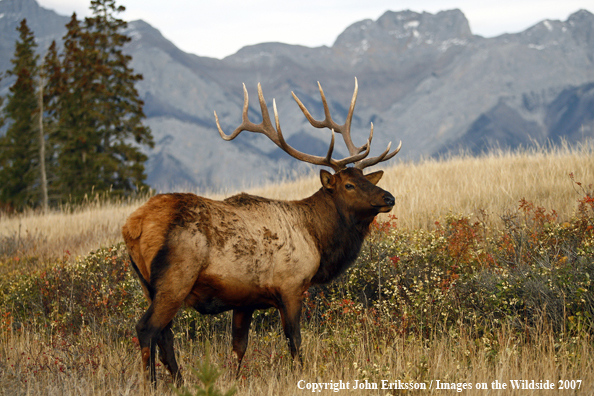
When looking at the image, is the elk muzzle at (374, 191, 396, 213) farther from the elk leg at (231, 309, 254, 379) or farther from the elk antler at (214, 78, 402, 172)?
the elk leg at (231, 309, 254, 379)

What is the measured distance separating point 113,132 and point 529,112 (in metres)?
164

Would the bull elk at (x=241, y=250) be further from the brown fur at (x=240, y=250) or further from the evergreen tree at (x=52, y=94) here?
the evergreen tree at (x=52, y=94)

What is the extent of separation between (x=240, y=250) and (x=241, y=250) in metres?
0.01

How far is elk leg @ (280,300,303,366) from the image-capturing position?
4762 millimetres

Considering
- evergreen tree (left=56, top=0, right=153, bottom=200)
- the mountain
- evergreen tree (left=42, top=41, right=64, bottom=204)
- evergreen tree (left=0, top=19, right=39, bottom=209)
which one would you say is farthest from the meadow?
the mountain

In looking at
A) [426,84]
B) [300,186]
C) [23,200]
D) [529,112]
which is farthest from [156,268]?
[426,84]

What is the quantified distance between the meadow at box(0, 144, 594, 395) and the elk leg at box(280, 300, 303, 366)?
0.55 feet

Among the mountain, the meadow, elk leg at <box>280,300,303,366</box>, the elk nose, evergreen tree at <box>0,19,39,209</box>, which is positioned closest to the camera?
the meadow

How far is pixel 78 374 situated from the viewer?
4910mm

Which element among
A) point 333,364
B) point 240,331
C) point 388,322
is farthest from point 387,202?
point 240,331

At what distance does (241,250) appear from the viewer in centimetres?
455

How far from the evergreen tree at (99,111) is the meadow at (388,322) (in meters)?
17.8

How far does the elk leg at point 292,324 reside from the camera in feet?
15.6

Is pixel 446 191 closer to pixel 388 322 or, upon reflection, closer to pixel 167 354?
pixel 388 322
